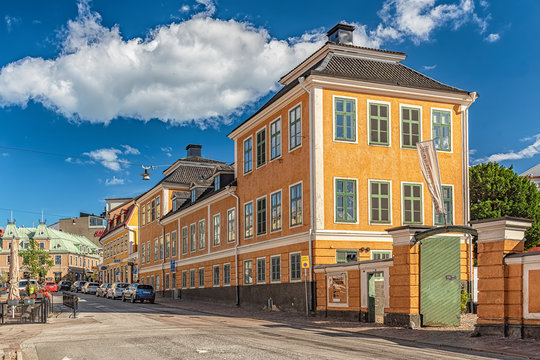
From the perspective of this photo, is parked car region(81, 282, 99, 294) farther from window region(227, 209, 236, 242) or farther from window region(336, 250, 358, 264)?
window region(336, 250, 358, 264)

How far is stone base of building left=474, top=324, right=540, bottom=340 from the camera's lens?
53.6 ft

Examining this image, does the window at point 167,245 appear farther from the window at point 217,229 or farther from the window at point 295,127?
the window at point 295,127

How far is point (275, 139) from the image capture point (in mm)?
33812

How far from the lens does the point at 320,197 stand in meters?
29.0

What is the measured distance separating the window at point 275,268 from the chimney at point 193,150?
31084mm

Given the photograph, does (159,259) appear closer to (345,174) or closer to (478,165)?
(478,165)

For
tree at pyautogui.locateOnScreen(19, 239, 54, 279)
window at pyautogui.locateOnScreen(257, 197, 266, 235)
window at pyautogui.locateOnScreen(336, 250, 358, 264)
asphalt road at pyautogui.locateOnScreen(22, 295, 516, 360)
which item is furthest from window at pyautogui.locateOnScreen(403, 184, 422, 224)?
tree at pyautogui.locateOnScreen(19, 239, 54, 279)

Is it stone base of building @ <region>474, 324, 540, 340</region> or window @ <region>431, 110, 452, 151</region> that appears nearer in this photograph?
stone base of building @ <region>474, 324, 540, 340</region>

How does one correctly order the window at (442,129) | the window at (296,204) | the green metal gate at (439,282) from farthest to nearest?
the window at (442,129), the window at (296,204), the green metal gate at (439,282)

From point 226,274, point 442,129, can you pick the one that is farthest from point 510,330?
point 226,274

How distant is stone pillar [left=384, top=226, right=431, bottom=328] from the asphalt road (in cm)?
245

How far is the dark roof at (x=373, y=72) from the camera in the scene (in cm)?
3047

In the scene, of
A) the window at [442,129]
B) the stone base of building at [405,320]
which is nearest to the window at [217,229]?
the window at [442,129]

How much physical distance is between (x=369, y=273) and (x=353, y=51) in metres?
13.5
